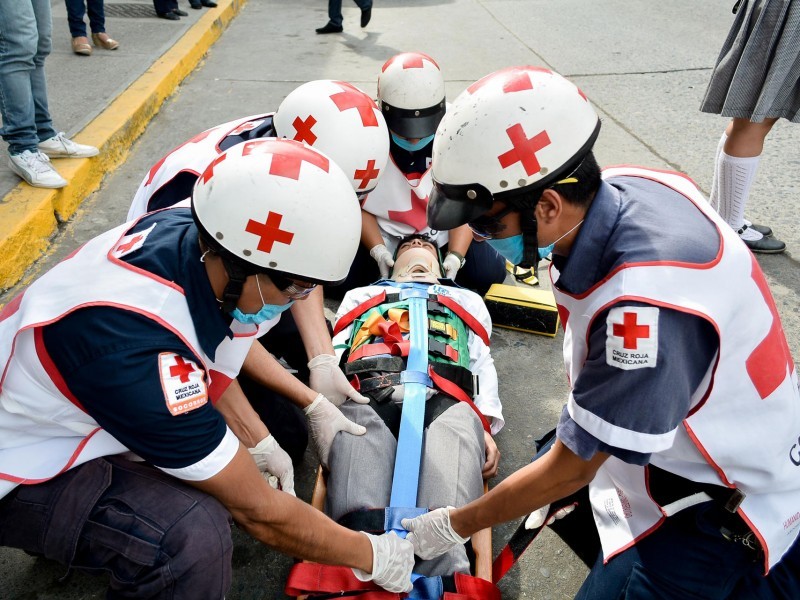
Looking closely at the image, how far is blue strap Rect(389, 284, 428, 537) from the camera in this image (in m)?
2.15

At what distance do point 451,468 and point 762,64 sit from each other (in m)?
2.77

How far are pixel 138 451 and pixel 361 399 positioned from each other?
3.28 ft

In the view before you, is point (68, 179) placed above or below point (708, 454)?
below

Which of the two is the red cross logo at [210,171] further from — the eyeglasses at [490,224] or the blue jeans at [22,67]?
the blue jeans at [22,67]

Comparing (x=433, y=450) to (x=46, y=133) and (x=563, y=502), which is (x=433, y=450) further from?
(x=46, y=133)

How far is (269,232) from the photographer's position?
5.79 feet

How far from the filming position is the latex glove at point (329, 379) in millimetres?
2652

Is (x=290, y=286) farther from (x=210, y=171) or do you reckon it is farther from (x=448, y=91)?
(x=448, y=91)

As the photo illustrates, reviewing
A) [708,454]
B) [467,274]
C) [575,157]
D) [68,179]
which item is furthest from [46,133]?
[708,454]

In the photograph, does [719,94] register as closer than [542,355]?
No

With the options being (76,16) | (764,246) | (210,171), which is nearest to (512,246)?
(210,171)

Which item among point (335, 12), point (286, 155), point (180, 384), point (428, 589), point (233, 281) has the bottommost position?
point (335, 12)

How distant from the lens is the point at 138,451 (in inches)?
66.1

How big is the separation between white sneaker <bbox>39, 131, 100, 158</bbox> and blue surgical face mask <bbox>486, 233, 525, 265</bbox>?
351cm
